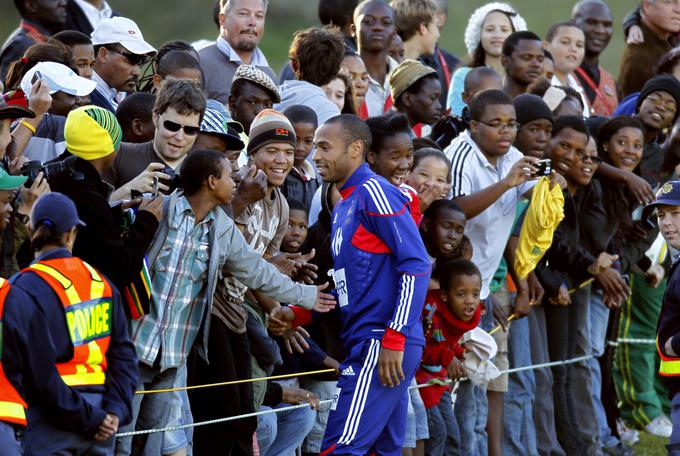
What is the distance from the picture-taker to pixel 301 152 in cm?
841

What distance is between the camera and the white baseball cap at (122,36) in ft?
27.8

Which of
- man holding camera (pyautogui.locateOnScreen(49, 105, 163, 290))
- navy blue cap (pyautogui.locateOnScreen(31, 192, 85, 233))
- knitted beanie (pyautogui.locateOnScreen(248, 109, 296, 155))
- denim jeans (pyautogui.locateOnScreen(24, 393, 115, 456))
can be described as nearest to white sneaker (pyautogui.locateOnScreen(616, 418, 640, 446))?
knitted beanie (pyautogui.locateOnScreen(248, 109, 296, 155))

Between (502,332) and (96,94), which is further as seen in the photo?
(502,332)

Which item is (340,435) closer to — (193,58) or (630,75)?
(193,58)

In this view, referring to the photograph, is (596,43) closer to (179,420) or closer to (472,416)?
(472,416)

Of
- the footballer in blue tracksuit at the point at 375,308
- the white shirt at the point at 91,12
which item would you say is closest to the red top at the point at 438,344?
the footballer in blue tracksuit at the point at 375,308

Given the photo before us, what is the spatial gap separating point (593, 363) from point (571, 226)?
1.20m

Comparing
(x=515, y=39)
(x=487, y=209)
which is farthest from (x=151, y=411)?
(x=515, y=39)

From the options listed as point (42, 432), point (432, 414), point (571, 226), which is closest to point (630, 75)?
point (571, 226)

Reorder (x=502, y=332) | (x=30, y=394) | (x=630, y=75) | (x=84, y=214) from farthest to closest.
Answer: (x=630, y=75) → (x=502, y=332) → (x=84, y=214) → (x=30, y=394)

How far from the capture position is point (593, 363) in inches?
413

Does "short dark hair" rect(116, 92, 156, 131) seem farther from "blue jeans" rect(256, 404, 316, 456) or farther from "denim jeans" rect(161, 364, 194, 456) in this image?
"blue jeans" rect(256, 404, 316, 456)

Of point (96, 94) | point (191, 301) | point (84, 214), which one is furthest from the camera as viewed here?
point (96, 94)

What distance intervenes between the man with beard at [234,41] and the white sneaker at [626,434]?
4.69m
